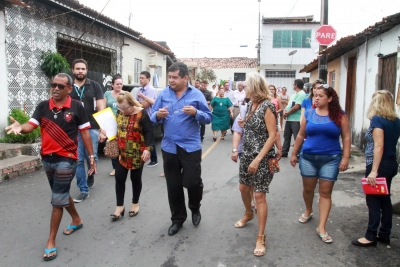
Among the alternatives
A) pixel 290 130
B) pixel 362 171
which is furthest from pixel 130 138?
pixel 290 130

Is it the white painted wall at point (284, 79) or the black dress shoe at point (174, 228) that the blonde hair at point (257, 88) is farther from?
the white painted wall at point (284, 79)

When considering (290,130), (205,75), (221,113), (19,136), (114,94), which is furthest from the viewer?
(205,75)

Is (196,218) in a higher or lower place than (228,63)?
lower

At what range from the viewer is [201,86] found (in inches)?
465

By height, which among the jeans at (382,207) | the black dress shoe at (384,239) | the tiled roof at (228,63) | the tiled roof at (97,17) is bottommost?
the black dress shoe at (384,239)

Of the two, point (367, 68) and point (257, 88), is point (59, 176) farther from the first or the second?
point (367, 68)

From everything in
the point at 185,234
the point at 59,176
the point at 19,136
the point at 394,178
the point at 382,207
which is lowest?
the point at 185,234

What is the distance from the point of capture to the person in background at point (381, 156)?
3.77 meters

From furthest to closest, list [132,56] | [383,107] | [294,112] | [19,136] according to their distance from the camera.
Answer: [132,56]
[294,112]
[19,136]
[383,107]

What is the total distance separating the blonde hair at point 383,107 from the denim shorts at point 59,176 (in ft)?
10.7

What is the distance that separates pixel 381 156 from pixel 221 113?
811 centimetres

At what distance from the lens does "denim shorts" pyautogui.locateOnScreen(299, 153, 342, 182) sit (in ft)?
13.2

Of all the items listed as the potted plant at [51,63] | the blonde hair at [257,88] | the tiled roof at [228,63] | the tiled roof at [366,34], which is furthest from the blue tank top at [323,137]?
the tiled roof at [228,63]

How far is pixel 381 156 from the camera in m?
3.75
